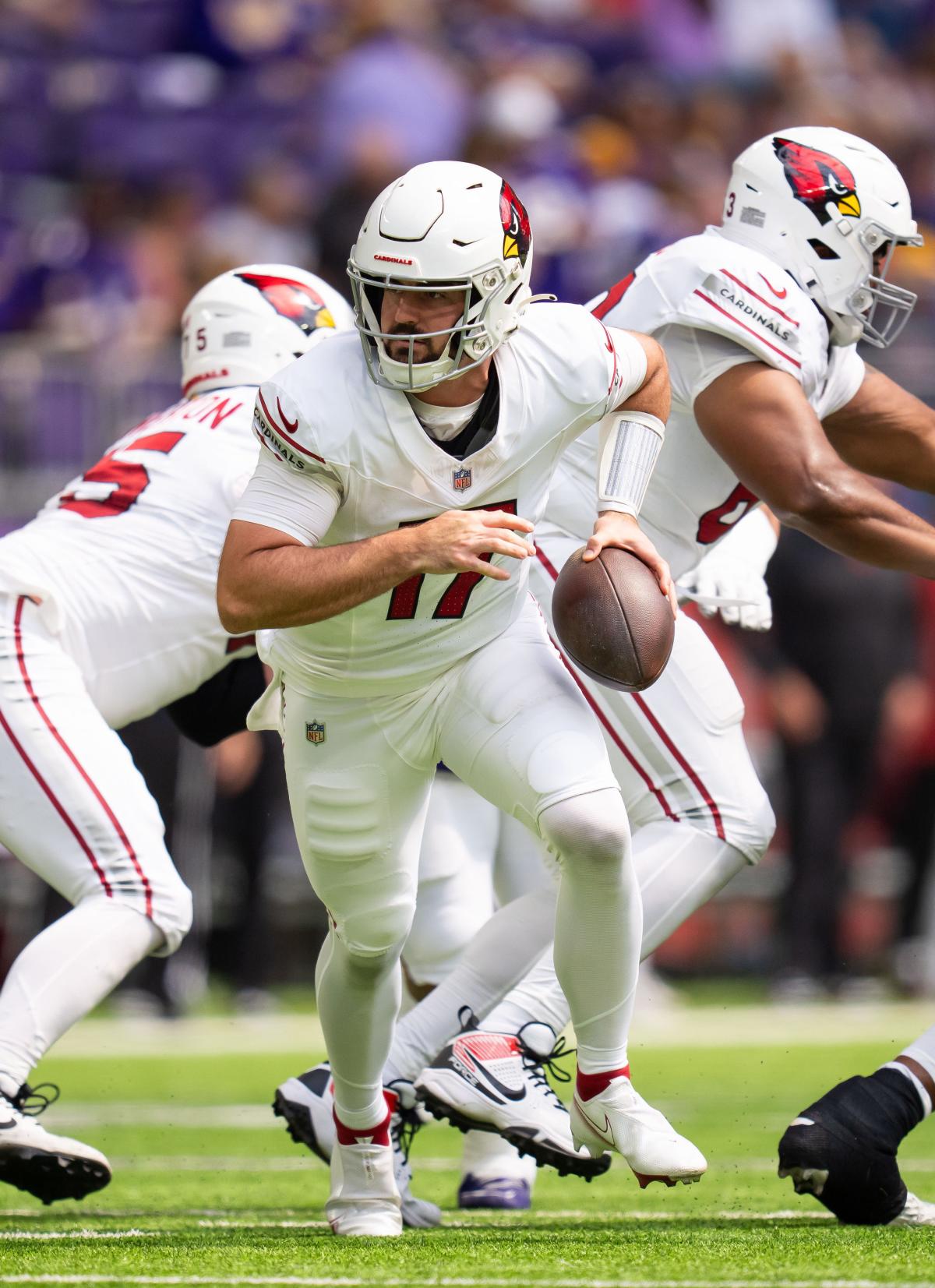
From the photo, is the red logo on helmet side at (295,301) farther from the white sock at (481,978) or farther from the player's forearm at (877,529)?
the white sock at (481,978)

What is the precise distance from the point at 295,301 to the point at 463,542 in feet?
5.84

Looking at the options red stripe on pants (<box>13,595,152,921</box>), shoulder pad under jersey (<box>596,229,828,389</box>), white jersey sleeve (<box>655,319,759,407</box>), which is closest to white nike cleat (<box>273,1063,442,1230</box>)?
red stripe on pants (<box>13,595,152,921</box>)

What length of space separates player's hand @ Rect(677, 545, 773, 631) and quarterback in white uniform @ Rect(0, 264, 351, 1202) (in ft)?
3.51

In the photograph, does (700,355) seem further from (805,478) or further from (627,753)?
(627,753)

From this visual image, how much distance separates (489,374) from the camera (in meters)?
3.67

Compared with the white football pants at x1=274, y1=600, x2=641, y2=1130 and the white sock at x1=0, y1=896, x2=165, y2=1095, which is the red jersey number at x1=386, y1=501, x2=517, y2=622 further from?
the white sock at x1=0, y1=896, x2=165, y2=1095

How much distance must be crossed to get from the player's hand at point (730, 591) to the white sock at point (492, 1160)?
134cm

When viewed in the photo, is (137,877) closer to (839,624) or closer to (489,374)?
(489,374)

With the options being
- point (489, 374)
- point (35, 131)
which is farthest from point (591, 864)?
point (35, 131)

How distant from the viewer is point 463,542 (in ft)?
10.9

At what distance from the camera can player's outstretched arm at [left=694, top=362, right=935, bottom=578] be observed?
4062mm

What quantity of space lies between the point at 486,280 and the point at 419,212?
18 cm

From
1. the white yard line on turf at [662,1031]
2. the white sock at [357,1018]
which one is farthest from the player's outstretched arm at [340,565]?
the white yard line on turf at [662,1031]

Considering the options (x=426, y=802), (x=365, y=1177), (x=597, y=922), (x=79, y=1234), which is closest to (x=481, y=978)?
(x=365, y=1177)
